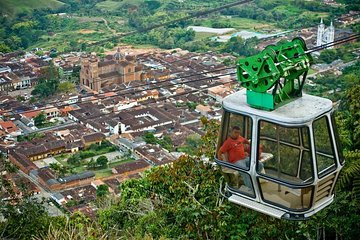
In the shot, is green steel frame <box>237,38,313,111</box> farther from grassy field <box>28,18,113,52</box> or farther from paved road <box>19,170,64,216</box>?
grassy field <box>28,18,113,52</box>

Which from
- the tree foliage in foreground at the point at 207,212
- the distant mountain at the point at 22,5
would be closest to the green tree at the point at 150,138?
the tree foliage in foreground at the point at 207,212

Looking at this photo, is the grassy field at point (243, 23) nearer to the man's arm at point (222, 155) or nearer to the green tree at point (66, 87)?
the green tree at point (66, 87)

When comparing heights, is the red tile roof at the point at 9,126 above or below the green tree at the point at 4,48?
above

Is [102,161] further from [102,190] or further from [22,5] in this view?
[22,5]

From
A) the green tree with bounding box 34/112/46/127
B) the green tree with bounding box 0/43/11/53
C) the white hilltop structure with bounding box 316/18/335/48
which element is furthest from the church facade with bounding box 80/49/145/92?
→ the white hilltop structure with bounding box 316/18/335/48

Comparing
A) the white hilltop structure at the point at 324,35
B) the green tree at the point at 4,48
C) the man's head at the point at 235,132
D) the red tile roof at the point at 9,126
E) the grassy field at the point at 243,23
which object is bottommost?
the green tree at the point at 4,48

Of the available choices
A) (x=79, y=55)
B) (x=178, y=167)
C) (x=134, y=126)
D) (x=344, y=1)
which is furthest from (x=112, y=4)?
(x=178, y=167)

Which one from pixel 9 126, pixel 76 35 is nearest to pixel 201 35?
pixel 76 35
